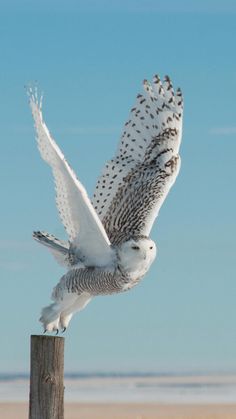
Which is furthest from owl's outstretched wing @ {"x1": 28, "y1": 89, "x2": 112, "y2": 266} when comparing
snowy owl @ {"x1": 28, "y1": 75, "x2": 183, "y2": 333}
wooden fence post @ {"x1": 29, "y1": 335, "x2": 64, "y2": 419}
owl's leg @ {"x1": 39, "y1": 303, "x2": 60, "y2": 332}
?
wooden fence post @ {"x1": 29, "y1": 335, "x2": 64, "y2": 419}

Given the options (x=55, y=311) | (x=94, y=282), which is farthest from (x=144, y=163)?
(x=55, y=311)

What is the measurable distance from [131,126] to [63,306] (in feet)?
7.94

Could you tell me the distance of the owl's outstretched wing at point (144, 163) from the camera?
36.5 feet

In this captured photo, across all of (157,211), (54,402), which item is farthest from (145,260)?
(54,402)

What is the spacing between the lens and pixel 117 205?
11.2 meters

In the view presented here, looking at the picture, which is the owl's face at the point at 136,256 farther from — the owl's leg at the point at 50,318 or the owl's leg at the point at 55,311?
the owl's leg at the point at 50,318

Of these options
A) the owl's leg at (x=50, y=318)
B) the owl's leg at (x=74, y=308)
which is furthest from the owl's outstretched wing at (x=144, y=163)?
the owl's leg at (x=50, y=318)

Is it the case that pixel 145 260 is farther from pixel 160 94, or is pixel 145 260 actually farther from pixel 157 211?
pixel 160 94

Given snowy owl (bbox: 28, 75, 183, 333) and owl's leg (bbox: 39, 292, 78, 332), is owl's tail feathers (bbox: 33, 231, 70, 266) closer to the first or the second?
snowy owl (bbox: 28, 75, 183, 333)

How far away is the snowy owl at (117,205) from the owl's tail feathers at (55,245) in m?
0.01

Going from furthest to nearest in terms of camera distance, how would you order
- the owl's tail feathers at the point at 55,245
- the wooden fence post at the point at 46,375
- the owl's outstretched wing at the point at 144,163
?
the owl's outstretched wing at the point at 144,163 < the owl's tail feathers at the point at 55,245 < the wooden fence post at the point at 46,375

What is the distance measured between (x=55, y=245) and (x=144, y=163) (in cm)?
146

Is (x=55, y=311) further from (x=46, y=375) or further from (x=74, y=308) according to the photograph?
(x=46, y=375)

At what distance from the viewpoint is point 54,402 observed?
9.27 metres
